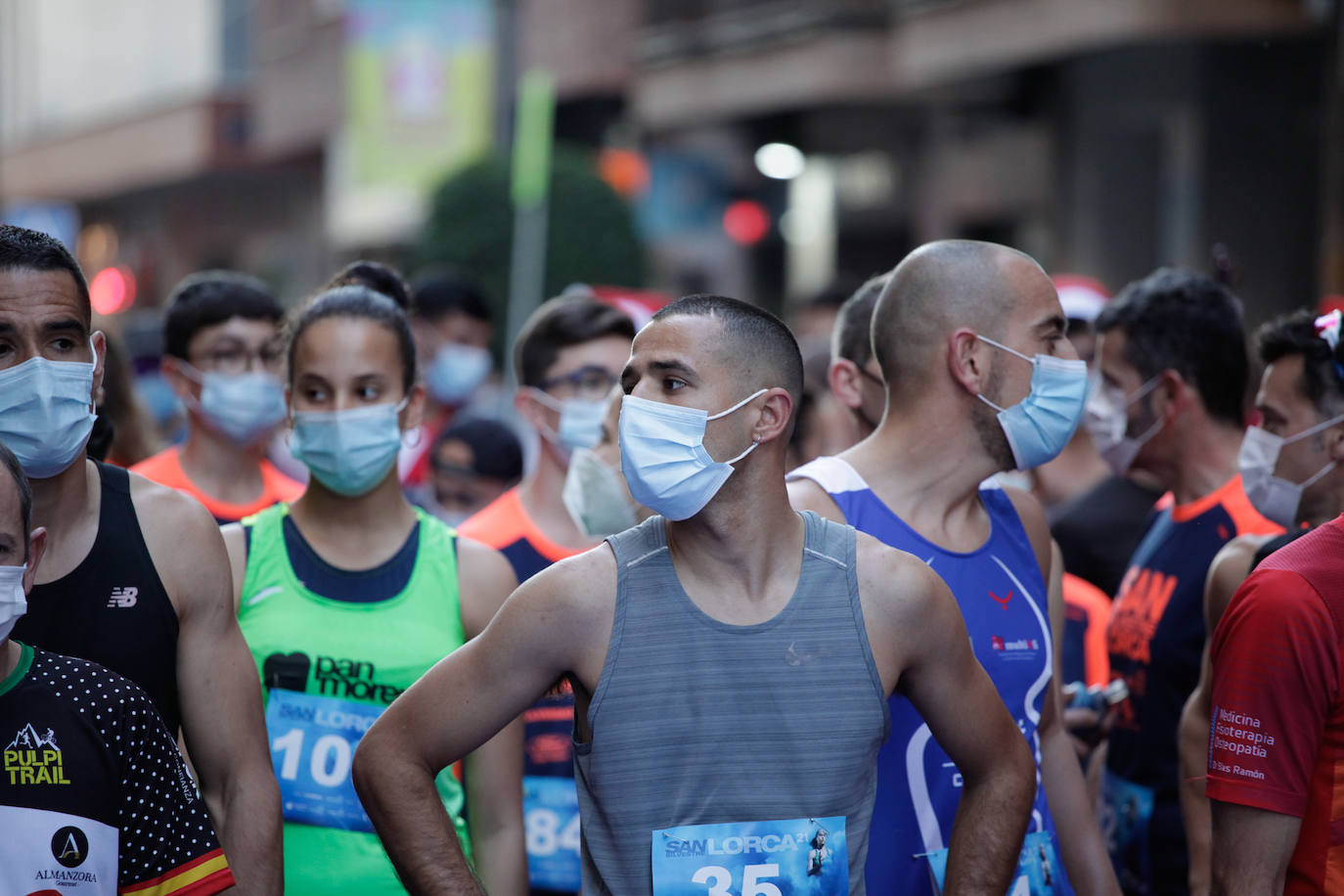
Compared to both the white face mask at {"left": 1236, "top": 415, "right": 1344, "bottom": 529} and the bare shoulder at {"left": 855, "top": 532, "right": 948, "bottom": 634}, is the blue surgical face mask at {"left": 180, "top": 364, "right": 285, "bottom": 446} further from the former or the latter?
the white face mask at {"left": 1236, "top": 415, "right": 1344, "bottom": 529}

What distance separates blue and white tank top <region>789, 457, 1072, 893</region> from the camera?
11.1ft

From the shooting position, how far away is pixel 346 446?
4.10 meters

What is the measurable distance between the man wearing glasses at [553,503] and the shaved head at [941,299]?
123 centimetres

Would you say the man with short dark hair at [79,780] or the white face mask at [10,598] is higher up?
the white face mask at [10,598]

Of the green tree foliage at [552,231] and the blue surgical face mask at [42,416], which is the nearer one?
the blue surgical face mask at [42,416]

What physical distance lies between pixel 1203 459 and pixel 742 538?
2.32 m

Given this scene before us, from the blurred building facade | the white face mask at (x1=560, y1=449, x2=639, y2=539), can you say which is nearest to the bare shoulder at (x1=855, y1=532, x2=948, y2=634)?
the white face mask at (x1=560, y1=449, x2=639, y2=539)

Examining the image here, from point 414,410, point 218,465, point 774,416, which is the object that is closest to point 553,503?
point 414,410

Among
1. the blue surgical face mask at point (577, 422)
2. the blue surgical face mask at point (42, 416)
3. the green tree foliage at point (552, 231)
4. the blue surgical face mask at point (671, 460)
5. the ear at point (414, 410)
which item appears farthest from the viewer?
the green tree foliage at point (552, 231)

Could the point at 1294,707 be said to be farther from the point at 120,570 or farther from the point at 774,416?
the point at 120,570

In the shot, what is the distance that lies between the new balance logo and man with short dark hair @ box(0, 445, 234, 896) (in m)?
0.34

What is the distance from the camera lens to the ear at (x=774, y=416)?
3.08 m

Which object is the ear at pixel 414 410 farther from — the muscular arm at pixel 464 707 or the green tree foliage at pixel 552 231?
the green tree foliage at pixel 552 231

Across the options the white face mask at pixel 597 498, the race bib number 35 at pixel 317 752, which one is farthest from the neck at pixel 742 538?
the white face mask at pixel 597 498
